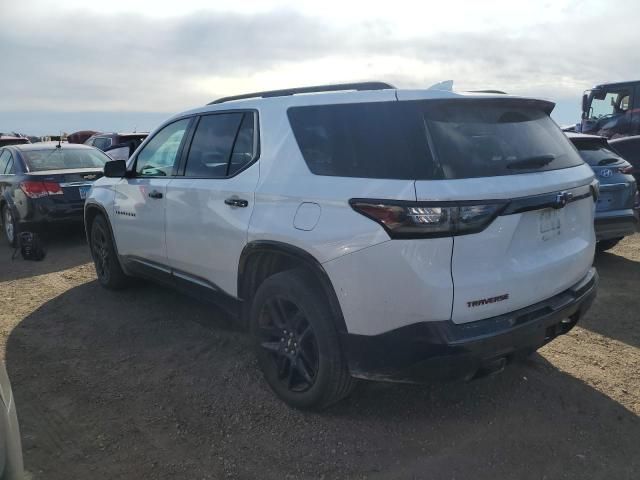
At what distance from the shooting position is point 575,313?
3031mm

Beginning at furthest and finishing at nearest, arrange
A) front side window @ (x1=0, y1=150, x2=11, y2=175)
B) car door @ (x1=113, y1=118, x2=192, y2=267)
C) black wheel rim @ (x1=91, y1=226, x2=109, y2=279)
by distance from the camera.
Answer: front side window @ (x1=0, y1=150, x2=11, y2=175)
black wheel rim @ (x1=91, y1=226, x2=109, y2=279)
car door @ (x1=113, y1=118, x2=192, y2=267)

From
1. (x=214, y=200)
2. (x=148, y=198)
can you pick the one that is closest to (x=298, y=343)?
(x=214, y=200)

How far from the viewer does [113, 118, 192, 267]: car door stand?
14.1 feet

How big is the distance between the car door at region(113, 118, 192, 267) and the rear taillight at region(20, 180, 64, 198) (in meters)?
3.05

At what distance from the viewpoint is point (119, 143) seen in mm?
14406

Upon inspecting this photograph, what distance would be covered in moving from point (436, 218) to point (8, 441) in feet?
6.18

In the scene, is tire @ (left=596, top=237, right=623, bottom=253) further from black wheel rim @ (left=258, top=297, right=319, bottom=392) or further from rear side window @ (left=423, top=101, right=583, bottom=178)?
black wheel rim @ (left=258, top=297, right=319, bottom=392)

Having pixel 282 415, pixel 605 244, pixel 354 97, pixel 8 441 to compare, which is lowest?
pixel 282 415

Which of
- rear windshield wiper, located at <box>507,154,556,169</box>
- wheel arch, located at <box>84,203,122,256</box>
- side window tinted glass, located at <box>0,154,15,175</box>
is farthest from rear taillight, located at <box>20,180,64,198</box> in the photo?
rear windshield wiper, located at <box>507,154,556,169</box>

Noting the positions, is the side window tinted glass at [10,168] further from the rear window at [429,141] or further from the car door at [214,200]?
the rear window at [429,141]

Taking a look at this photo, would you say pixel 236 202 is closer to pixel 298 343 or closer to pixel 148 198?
pixel 298 343

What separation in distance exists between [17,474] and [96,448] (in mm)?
1056

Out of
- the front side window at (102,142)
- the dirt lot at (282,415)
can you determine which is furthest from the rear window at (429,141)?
the front side window at (102,142)

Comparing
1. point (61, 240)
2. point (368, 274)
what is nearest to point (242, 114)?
point (368, 274)
